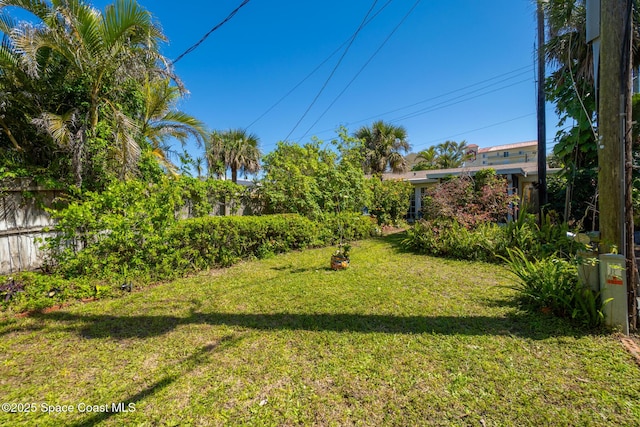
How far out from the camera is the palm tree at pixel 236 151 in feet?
57.6

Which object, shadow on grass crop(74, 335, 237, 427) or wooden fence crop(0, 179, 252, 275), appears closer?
shadow on grass crop(74, 335, 237, 427)

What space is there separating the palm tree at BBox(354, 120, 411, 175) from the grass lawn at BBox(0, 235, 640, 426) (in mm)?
13166

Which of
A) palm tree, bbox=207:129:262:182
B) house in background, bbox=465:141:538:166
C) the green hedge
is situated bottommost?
the green hedge

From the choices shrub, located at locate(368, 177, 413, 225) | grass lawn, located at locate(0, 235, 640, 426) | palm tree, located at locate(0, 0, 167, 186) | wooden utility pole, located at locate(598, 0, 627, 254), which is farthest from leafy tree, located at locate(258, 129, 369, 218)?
wooden utility pole, located at locate(598, 0, 627, 254)

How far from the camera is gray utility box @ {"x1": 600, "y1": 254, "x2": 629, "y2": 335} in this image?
9.70 feet

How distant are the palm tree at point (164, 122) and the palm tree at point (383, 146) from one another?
424 inches

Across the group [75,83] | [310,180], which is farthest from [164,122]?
[310,180]

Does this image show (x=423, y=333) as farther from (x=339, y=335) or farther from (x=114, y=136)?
(x=114, y=136)

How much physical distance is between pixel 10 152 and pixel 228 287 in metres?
5.03

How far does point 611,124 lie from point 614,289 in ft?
6.00

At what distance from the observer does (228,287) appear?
4918mm

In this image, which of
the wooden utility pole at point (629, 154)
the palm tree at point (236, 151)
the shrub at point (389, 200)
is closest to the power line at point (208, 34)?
the wooden utility pole at point (629, 154)

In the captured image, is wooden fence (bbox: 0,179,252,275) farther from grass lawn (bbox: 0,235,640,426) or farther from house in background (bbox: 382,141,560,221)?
house in background (bbox: 382,141,560,221)

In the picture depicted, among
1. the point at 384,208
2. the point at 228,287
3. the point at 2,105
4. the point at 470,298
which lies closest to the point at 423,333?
the point at 470,298
